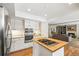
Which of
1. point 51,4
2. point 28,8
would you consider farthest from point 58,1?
point 28,8

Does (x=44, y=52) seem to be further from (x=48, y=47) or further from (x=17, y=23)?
(x=17, y=23)

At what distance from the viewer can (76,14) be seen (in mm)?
1398

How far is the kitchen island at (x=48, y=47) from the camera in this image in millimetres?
1353

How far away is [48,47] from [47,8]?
64 centimetres

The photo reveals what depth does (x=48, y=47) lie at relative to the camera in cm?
138

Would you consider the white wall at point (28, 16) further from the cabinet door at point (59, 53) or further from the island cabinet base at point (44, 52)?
the cabinet door at point (59, 53)

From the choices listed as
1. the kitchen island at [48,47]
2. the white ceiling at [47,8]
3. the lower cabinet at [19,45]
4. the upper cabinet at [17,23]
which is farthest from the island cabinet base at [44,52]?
the white ceiling at [47,8]

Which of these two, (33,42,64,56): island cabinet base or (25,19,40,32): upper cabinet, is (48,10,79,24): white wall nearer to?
(25,19,40,32): upper cabinet

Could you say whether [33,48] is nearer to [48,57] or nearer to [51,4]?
[48,57]

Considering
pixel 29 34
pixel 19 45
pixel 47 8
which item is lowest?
pixel 19 45

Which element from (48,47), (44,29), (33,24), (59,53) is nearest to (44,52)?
(48,47)

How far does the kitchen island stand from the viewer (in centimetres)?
135

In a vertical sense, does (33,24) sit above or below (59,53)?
above

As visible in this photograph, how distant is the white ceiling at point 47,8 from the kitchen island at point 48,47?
446 mm
